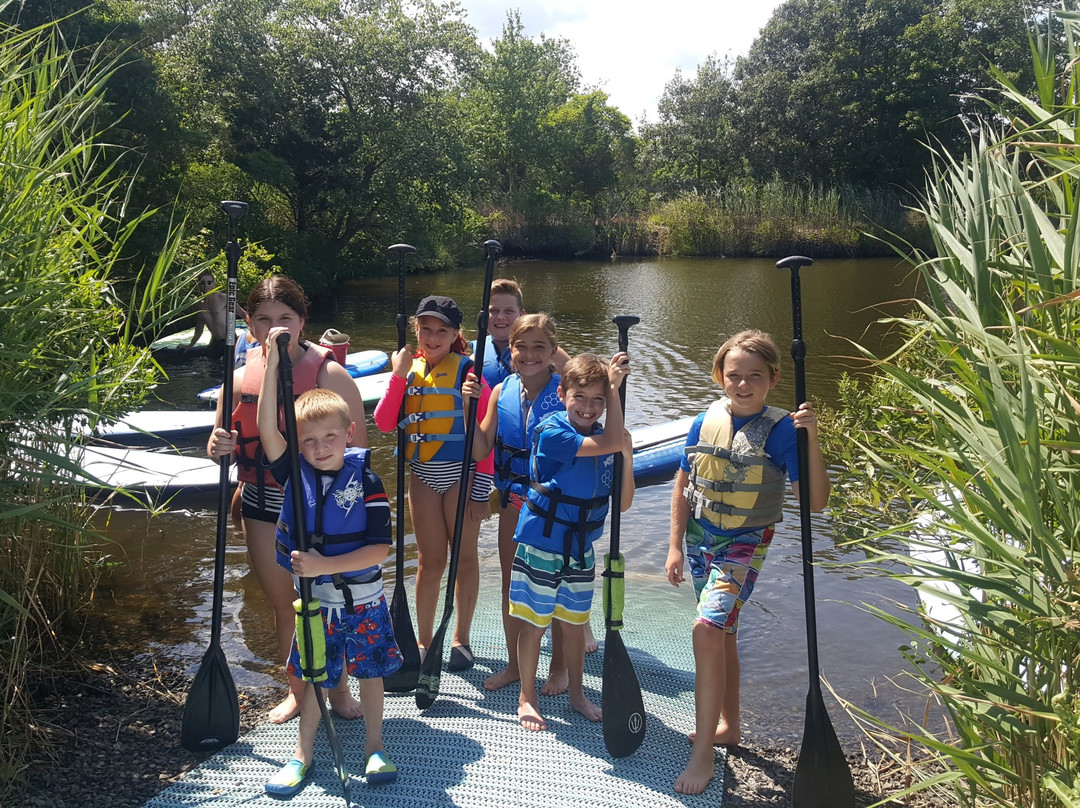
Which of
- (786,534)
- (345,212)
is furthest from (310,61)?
(786,534)

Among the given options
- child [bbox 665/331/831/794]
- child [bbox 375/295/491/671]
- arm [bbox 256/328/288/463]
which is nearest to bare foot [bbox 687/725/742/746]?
child [bbox 665/331/831/794]

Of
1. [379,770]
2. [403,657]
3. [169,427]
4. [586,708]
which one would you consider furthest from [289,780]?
[169,427]

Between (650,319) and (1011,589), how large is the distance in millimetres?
16496

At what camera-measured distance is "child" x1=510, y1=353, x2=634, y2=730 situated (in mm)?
3473

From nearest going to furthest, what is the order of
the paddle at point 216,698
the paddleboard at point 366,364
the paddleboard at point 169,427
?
the paddle at point 216,698 < the paddleboard at point 169,427 < the paddleboard at point 366,364

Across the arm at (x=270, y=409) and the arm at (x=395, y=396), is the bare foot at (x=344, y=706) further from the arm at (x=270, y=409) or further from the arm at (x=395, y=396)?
the arm at (x=395, y=396)

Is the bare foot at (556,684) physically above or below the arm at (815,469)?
below

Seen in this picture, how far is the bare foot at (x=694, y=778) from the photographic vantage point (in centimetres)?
316

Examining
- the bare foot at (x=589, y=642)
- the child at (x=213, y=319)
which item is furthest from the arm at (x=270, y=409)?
the child at (x=213, y=319)

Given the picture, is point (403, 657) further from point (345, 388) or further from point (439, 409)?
point (345, 388)

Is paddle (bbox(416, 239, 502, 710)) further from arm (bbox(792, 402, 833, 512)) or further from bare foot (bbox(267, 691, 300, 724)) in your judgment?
arm (bbox(792, 402, 833, 512))

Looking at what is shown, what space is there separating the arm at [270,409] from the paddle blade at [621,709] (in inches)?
60.8

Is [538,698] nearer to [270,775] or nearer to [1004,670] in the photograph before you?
[270,775]

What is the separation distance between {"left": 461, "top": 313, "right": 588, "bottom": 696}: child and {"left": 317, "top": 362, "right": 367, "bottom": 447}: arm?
18.4 inches
